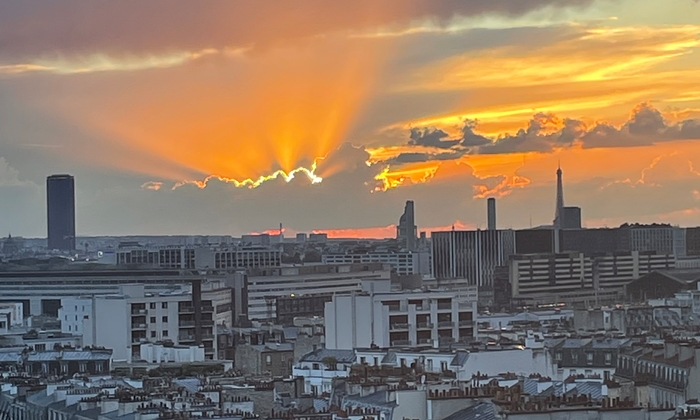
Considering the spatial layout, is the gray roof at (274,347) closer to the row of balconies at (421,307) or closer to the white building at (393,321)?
the white building at (393,321)

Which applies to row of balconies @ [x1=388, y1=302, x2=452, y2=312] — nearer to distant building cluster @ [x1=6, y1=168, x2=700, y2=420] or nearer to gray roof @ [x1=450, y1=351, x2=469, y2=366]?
distant building cluster @ [x1=6, y1=168, x2=700, y2=420]

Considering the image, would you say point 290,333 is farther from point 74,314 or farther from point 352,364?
point 352,364

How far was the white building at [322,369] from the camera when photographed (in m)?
78.9

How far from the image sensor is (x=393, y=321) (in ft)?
340

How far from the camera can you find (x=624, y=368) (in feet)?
260

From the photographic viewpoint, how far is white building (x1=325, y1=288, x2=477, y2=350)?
337 ft

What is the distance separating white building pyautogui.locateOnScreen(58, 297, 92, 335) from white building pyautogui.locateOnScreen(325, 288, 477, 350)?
25064 millimetres

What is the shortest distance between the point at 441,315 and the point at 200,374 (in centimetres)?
2246

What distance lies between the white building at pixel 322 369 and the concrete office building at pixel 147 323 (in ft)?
83.3

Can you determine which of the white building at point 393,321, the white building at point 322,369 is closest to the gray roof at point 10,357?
the white building at point 393,321

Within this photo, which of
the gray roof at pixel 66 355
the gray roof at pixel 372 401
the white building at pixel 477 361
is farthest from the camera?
the gray roof at pixel 66 355

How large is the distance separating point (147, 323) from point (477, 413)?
72.5 m

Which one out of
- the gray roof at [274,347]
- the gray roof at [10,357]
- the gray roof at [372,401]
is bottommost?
the gray roof at [10,357]

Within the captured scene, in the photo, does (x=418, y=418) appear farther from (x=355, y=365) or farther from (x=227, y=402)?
(x=355, y=365)
